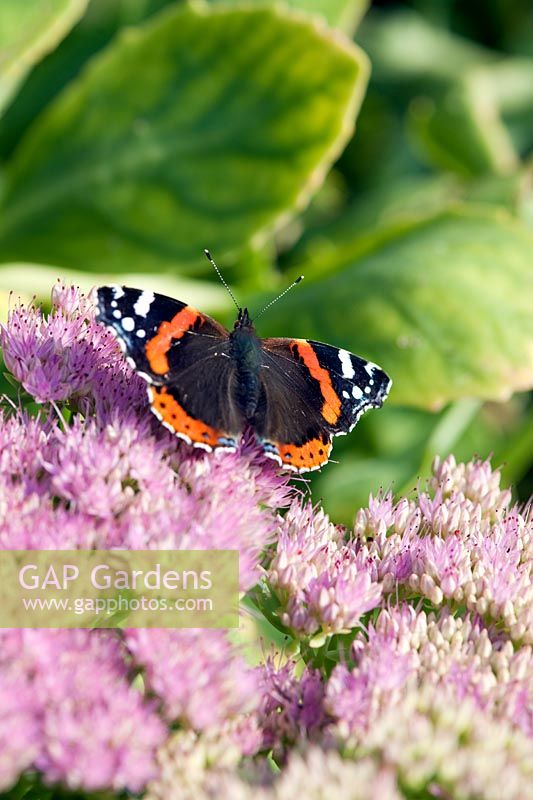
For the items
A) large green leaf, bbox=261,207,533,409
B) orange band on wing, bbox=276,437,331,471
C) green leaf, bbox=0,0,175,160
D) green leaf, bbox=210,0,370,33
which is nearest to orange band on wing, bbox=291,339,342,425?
orange band on wing, bbox=276,437,331,471

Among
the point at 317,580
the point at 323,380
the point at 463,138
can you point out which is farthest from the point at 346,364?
the point at 463,138

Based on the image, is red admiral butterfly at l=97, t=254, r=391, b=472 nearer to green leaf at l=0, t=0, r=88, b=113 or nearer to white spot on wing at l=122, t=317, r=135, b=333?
white spot on wing at l=122, t=317, r=135, b=333

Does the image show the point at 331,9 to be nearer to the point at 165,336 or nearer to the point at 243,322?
the point at 243,322

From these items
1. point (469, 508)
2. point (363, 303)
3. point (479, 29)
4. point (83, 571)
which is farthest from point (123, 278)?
point (479, 29)

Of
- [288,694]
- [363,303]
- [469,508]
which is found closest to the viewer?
[288,694]

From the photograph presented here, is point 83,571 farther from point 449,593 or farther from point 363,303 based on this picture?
point 363,303
